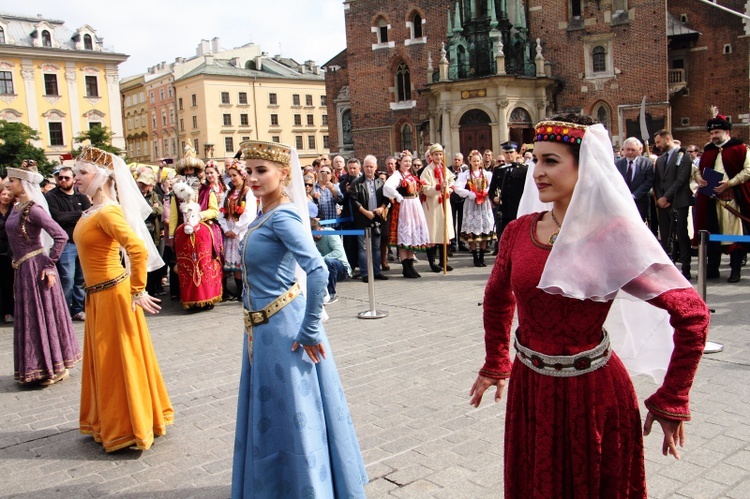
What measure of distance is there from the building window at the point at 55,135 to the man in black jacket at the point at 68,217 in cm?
5444

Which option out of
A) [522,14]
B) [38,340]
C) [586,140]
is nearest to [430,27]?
[522,14]

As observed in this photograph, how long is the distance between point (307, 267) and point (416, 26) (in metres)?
36.4

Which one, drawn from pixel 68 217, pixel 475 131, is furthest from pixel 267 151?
pixel 475 131

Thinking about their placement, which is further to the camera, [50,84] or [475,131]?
[50,84]

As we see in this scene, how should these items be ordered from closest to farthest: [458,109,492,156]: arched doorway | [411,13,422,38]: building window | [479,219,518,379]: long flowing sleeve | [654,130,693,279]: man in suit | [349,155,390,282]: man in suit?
[479,219,518,379]: long flowing sleeve < [654,130,693,279]: man in suit < [349,155,390,282]: man in suit < [458,109,492,156]: arched doorway < [411,13,422,38]: building window

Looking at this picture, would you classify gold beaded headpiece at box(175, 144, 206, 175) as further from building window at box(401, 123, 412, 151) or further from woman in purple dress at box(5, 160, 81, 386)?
building window at box(401, 123, 412, 151)

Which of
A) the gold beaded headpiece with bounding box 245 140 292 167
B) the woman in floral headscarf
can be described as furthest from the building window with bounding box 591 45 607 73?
the gold beaded headpiece with bounding box 245 140 292 167

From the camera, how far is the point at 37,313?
6.53 meters

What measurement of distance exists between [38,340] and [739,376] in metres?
6.43

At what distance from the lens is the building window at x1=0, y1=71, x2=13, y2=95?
184 feet

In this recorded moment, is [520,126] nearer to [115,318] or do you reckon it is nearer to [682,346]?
[115,318]

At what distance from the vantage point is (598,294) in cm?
233

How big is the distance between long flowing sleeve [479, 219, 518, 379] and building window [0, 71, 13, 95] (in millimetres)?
63342

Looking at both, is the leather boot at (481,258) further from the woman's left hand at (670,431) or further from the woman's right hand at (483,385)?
the woman's left hand at (670,431)
